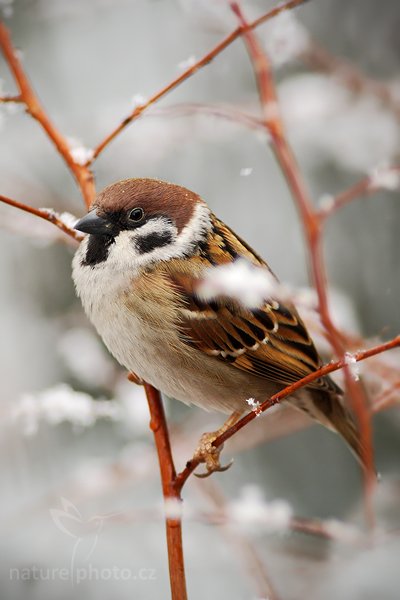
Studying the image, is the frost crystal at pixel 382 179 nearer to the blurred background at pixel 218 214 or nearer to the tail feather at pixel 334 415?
the tail feather at pixel 334 415

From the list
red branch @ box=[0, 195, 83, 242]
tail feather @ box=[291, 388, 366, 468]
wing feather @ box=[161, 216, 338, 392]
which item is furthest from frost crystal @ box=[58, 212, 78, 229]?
tail feather @ box=[291, 388, 366, 468]

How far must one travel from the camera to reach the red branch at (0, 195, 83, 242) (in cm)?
109

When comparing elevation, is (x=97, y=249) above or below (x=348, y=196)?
above

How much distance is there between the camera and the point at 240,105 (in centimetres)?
277

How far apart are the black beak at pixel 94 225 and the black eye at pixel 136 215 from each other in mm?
51

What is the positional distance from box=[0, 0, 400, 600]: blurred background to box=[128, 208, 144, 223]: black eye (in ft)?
1.63

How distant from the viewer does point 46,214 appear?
120cm

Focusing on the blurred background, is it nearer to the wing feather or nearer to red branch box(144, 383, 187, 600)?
the wing feather

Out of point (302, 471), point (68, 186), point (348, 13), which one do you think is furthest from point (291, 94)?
point (302, 471)

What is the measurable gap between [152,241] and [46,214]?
1.26 ft

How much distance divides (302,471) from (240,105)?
1.33 metres

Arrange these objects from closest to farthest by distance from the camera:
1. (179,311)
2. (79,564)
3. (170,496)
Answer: (170,496), (179,311), (79,564)

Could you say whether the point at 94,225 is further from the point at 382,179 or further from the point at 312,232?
the point at 382,179

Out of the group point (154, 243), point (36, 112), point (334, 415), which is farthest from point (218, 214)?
point (36, 112)
